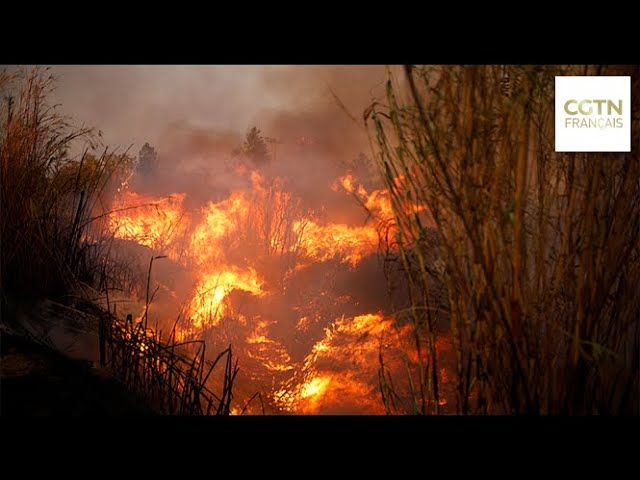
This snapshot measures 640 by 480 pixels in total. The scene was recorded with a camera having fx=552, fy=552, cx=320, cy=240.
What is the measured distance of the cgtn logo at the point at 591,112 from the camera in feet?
5.81

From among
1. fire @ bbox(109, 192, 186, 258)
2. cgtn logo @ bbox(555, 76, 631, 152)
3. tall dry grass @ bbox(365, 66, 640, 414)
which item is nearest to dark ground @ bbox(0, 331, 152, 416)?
fire @ bbox(109, 192, 186, 258)

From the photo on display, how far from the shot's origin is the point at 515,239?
1.63 metres

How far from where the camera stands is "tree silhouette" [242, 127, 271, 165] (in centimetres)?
251

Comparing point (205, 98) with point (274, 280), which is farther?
point (274, 280)

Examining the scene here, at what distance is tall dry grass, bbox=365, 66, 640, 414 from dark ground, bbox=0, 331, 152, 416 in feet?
→ 3.57

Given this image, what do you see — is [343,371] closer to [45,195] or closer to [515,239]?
[515,239]

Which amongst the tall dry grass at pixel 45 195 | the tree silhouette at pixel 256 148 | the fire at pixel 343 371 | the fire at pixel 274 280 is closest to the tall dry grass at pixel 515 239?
the fire at pixel 343 371

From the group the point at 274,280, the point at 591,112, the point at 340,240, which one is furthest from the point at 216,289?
the point at 591,112

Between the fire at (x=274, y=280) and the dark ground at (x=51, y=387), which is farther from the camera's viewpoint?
the fire at (x=274, y=280)

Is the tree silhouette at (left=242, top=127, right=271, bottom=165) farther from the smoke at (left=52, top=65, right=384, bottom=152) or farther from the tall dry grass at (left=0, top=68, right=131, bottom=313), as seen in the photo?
the tall dry grass at (left=0, top=68, right=131, bottom=313)

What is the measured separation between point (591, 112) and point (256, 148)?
1.40 meters

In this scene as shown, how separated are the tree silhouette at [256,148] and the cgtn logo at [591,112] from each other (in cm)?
127

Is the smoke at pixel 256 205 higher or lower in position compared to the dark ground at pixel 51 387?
higher

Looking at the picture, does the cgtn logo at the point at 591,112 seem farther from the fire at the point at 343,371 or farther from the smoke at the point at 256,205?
the fire at the point at 343,371
